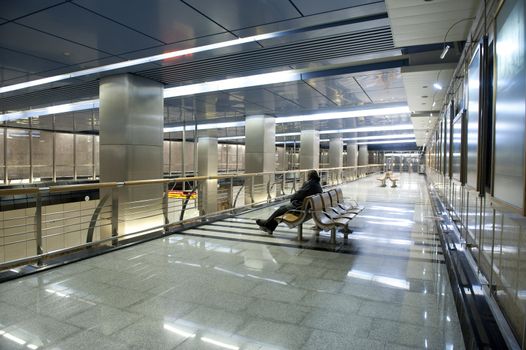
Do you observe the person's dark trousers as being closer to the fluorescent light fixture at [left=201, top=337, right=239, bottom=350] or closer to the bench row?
the bench row

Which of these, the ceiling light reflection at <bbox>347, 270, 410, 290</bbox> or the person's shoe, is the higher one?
the person's shoe

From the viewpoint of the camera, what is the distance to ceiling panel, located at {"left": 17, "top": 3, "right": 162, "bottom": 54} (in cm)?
435

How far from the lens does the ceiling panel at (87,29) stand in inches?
171

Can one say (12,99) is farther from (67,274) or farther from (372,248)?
(372,248)

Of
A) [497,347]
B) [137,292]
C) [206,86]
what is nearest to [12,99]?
[206,86]

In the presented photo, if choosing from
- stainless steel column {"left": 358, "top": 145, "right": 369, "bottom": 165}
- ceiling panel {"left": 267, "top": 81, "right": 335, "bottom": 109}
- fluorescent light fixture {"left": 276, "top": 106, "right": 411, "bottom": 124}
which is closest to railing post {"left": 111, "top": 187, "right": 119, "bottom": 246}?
ceiling panel {"left": 267, "top": 81, "right": 335, "bottom": 109}

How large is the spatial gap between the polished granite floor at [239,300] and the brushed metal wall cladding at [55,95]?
17.6 ft

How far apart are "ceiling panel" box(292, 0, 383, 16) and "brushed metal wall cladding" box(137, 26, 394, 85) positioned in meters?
0.99

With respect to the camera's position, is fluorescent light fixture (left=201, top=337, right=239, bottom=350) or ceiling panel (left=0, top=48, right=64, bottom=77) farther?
ceiling panel (left=0, top=48, right=64, bottom=77)

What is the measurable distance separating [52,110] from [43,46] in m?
8.59

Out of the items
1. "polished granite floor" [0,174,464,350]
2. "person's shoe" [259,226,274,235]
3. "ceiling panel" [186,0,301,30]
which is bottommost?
"polished granite floor" [0,174,464,350]

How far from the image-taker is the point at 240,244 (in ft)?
17.1

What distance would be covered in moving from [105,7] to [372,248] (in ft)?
15.6

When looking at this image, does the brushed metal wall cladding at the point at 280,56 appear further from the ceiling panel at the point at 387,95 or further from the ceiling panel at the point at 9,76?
the ceiling panel at the point at 387,95
